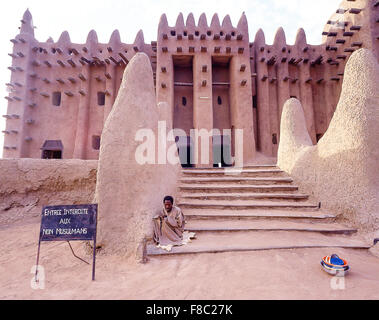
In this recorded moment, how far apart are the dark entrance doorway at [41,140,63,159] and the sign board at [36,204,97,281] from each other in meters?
13.9

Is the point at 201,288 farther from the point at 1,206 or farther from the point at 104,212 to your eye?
the point at 1,206

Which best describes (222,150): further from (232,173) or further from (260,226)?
(260,226)

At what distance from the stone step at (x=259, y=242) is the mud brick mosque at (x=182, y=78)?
10.6 metres

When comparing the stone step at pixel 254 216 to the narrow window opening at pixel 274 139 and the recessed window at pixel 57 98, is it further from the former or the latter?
the recessed window at pixel 57 98

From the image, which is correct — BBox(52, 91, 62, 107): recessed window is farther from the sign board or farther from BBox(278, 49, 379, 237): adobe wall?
BBox(278, 49, 379, 237): adobe wall

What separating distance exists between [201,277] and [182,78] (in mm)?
15259

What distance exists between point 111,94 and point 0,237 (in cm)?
1225

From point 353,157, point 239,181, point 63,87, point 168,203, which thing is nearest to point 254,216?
point 239,181

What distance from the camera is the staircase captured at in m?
3.64

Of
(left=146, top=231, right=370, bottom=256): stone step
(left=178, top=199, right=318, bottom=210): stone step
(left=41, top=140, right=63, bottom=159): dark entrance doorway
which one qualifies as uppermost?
(left=41, top=140, right=63, bottom=159): dark entrance doorway

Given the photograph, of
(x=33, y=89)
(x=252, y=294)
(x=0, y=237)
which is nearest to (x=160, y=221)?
(x=252, y=294)

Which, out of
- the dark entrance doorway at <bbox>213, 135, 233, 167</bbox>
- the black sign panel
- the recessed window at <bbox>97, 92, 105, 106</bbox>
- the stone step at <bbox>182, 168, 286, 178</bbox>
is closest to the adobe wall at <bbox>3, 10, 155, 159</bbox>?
the recessed window at <bbox>97, 92, 105, 106</bbox>

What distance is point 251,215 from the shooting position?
469 centimetres

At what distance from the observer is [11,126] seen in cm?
1492
